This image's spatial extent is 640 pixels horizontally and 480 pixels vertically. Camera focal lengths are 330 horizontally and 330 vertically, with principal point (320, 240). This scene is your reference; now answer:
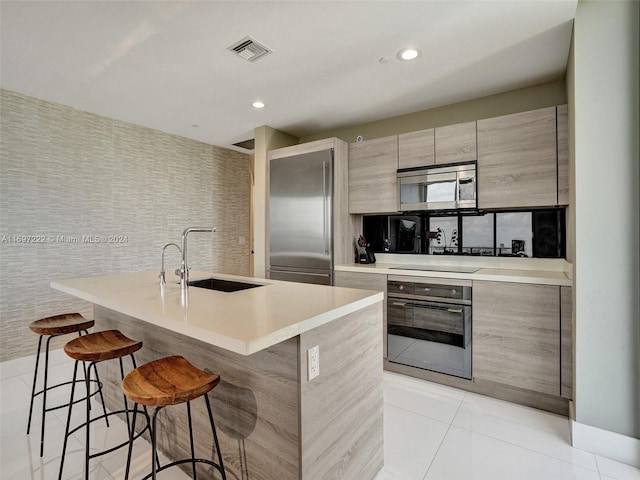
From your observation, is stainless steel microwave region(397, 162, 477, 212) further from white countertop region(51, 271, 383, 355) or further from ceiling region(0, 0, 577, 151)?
white countertop region(51, 271, 383, 355)

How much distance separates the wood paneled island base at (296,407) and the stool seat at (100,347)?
7.5 inches

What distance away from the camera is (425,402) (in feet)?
8.18

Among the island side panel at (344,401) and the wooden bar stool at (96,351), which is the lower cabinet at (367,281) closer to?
the island side panel at (344,401)

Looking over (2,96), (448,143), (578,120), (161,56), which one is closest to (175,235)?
(2,96)

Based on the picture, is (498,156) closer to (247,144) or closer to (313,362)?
(313,362)

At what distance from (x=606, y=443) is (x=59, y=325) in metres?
3.40

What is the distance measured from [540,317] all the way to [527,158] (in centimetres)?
125

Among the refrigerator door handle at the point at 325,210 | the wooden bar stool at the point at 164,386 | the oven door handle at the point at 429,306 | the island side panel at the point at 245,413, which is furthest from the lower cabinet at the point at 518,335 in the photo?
the wooden bar stool at the point at 164,386

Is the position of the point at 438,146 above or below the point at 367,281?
above

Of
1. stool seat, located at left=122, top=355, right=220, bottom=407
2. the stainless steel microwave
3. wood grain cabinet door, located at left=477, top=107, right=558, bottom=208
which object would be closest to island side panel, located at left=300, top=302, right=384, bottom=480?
stool seat, located at left=122, top=355, right=220, bottom=407

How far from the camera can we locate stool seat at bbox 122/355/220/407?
122cm

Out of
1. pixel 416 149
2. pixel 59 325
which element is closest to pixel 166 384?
pixel 59 325

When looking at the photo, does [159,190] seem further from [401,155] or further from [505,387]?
[505,387]

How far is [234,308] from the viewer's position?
1469mm
